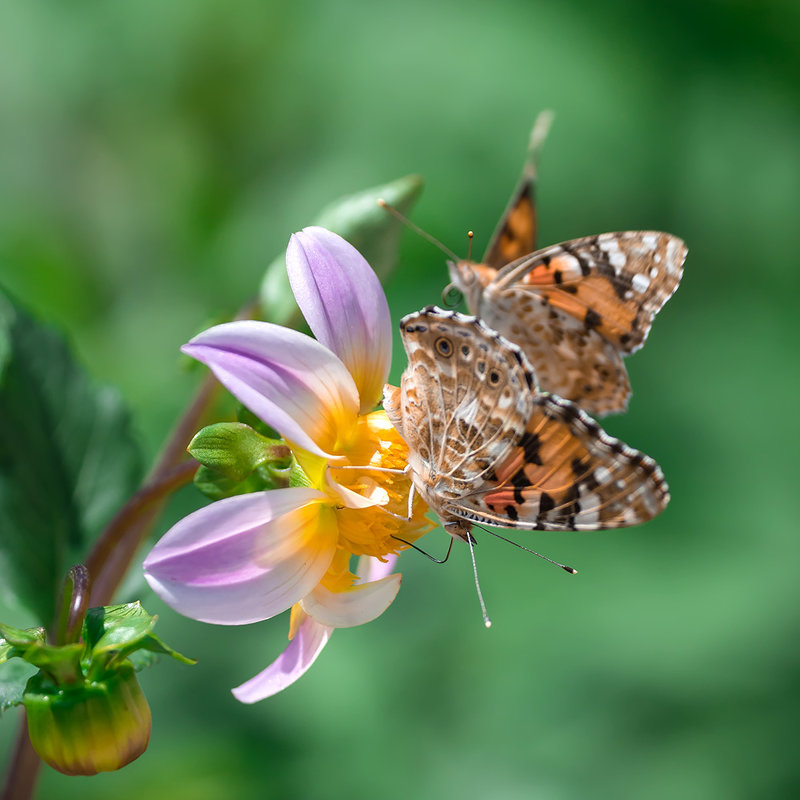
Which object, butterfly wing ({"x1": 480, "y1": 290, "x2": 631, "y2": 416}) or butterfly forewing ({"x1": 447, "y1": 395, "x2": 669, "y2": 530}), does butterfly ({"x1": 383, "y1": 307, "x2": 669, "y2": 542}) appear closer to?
butterfly forewing ({"x1": 447, "y1": 395, "x2": 669, "y2": 530})

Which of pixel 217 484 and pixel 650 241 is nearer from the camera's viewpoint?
pixel 217 484

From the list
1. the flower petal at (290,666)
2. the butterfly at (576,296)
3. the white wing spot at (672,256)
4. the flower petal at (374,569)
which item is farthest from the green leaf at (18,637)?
the white wing spot at (672,256)

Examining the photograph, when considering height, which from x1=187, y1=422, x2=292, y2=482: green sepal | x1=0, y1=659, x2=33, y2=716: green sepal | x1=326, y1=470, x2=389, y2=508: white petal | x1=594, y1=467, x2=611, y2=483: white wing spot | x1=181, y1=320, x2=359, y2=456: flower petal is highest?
x1=181, y1=320, x2=359, y2=456: flower petal

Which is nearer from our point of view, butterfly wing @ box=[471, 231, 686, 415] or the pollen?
the pollen

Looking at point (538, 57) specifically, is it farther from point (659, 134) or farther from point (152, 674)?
point (152, 674)

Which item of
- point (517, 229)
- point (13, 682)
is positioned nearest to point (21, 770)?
point (13, 682)

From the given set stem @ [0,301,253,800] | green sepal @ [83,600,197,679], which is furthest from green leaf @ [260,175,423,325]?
green sepal @ [83,600,197,679]

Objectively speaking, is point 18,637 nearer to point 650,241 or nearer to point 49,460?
point 49,460
